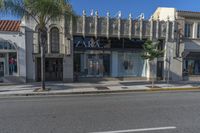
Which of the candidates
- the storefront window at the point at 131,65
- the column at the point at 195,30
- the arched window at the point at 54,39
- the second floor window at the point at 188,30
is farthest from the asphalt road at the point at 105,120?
the column at the point at 195,30

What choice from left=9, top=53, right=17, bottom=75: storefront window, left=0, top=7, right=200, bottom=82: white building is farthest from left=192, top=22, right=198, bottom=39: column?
left=9, top=53, right=17, bottom=75: storefront window

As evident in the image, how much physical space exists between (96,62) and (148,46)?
6.44 meters

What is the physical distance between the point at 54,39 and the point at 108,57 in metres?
5.86

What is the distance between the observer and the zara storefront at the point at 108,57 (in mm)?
20656

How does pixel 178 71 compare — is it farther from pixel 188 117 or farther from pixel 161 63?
pixel 188 117

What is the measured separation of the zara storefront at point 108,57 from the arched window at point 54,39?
168 cm

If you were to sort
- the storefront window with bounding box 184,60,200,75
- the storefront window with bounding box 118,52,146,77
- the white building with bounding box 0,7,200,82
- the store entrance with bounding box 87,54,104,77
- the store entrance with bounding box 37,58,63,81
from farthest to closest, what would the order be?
the storefront window with bounding box 184,60,200,75 → the storefront window with bounding box 118,52,146,77 → the store entrance with bounding box 87,54,104,77 → the store entrance with bounding box 37,58,63,81 → the white building with bounding box 0,7,200,82

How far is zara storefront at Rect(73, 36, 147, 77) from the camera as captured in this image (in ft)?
67.8

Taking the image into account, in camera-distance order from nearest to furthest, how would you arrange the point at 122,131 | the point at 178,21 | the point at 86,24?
the point at 122,131, the point at 86,24, the point at 178,21

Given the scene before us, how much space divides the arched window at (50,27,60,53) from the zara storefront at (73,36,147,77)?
1677 mm

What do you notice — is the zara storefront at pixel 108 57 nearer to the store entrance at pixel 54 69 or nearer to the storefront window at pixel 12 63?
the store entrance at pixel 54 69

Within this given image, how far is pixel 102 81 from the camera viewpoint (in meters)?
20.8

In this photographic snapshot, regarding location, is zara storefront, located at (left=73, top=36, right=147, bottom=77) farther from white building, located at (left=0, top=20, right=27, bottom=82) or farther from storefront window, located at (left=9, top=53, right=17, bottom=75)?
storefront window, located at (left=9, top=53, right=17, bottom=75)

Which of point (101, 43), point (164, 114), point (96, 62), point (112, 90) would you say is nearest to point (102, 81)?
point (96, 62)
